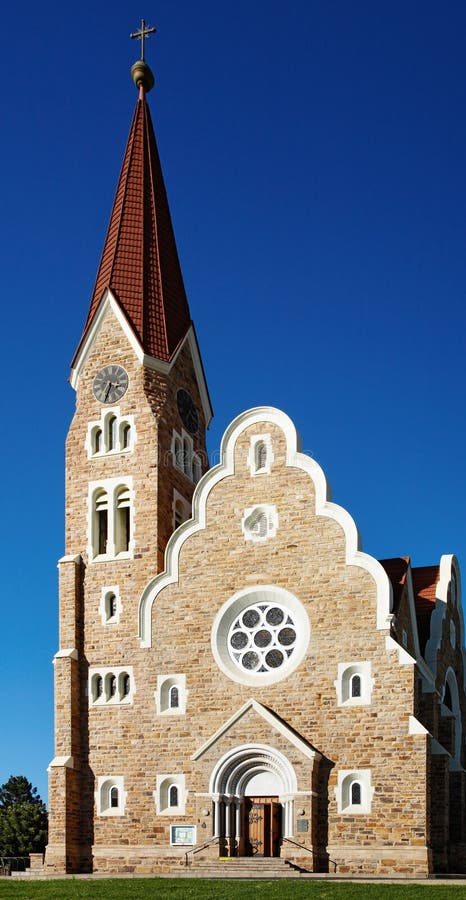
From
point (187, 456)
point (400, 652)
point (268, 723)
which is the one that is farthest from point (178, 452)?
point (400, 652)

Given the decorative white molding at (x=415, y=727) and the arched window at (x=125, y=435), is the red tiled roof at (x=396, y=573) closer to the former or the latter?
the decorative white molding at (x=415, y=727)

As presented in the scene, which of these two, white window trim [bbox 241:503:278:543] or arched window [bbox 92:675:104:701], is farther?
arched window [bbox 92:675:104:701]

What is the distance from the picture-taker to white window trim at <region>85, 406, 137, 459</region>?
3772cm

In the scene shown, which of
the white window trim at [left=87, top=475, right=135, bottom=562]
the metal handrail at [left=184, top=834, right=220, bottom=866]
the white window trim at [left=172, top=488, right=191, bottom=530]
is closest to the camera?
the metal handrail at [left=184, top=834, right=220, bottom=866]

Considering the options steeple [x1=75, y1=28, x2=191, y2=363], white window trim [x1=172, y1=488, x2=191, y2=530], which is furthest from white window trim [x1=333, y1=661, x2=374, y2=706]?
steeple [x1=75, y1=28, x2=191, y2=363]

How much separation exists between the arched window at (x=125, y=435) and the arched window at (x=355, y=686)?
10.9 metres

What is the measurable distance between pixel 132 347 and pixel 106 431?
9.59 feet

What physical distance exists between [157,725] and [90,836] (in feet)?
12.7

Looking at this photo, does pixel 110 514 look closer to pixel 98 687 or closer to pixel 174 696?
pixel 98 687

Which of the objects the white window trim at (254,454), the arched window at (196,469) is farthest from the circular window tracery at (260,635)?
the arched window at (196,469)

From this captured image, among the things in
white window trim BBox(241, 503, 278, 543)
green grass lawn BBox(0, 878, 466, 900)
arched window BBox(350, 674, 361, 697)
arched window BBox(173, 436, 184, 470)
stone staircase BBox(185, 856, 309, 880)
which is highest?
arched window BBox(173, 436, 184, 470)

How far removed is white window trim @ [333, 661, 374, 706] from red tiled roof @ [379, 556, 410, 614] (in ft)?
6.22

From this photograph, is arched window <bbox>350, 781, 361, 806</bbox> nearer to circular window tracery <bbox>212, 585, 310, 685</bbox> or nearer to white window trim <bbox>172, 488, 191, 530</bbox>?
circular window tracery <bbox>212, 585, 310, 685</bbox>

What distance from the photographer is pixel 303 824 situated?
30703 mm
